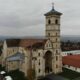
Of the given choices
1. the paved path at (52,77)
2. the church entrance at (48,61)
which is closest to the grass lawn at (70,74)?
the paved path at (52,77)

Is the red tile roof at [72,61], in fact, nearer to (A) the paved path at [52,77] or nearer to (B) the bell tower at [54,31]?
(B) the bell tower at [54,31]

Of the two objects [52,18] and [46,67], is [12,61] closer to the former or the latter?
[46,67]

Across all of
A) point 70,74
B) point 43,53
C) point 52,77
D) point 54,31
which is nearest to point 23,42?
point 43,53

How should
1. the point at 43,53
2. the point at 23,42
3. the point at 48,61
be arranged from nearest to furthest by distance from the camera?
the point at 43,53, the point at 48,61, the point at 23,42

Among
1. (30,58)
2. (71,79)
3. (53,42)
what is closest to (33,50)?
(30,58)

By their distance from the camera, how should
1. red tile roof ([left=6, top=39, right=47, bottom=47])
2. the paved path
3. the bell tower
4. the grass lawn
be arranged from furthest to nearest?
the bell tower
red tile roof ([left=6, top=39, right=47, bottom=47])
the grass lawn
the paved path

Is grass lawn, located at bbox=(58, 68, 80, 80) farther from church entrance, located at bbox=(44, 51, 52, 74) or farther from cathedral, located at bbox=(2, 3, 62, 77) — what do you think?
church entrance, located at bbox=(44, 51, 52, 74)

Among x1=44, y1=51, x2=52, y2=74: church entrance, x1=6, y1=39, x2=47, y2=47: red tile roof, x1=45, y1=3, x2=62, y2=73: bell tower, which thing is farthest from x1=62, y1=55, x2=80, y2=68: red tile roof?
x1=6, y1=39, x2=47, y2=47: red tile roof

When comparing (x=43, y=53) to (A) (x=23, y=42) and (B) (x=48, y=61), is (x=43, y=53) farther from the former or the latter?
(A) (x=23, y=42)
